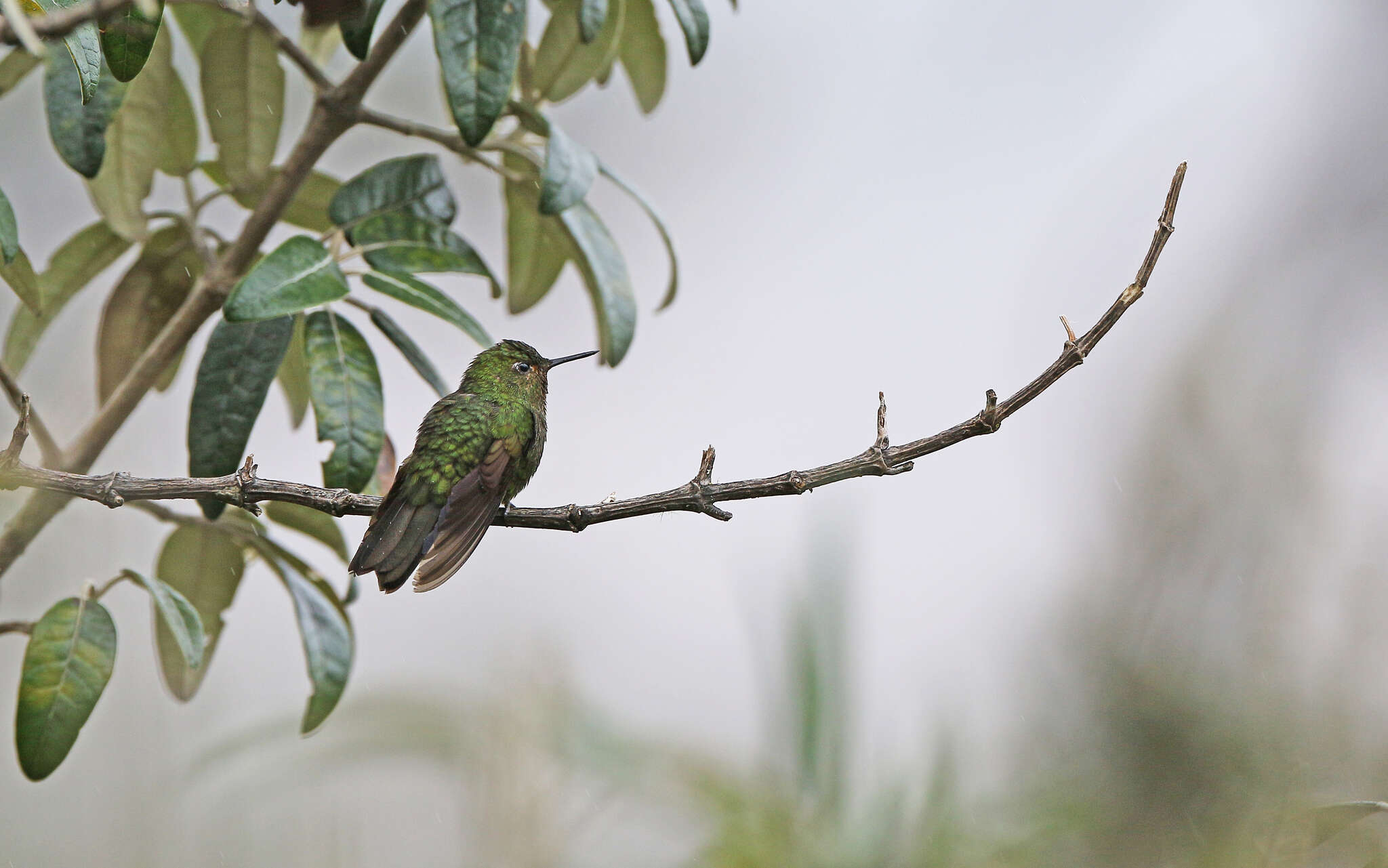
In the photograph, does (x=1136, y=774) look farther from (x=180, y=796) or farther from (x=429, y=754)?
(x=180, y=796)

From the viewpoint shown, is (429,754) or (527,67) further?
(429,754)

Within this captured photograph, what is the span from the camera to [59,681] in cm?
83

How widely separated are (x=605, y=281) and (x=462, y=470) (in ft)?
0.91

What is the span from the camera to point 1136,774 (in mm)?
1696

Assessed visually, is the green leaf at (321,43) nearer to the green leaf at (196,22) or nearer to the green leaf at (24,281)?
the green leaf at (196,22)

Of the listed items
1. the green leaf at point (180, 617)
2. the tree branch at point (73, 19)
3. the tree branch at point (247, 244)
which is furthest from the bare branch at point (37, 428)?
the tree branch at point (73, 19)

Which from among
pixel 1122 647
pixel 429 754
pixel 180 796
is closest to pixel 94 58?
pixel 429 754

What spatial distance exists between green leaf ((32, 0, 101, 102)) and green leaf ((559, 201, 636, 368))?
46 centimetres

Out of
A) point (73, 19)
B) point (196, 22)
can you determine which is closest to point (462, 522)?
point (73, 19)

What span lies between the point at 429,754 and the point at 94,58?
1.66 m

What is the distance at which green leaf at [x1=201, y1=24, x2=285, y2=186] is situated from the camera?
1.10 metres

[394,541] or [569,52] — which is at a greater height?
[569,52]

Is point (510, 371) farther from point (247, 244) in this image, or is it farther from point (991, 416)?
point (991, 416)

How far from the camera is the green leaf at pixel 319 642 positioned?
105 centimetres
